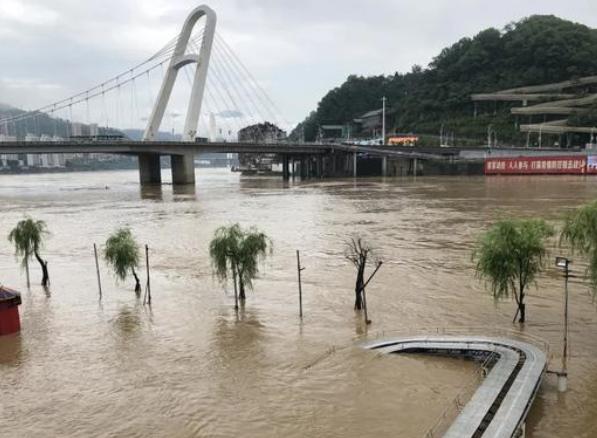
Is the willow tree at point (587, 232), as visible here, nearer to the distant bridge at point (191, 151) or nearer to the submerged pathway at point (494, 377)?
the submerged pathway at point (494, 377)

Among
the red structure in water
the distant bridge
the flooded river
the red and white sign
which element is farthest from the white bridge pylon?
the red structure in water

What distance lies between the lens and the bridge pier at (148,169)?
104m

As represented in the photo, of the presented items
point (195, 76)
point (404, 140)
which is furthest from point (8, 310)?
point (404, 140)

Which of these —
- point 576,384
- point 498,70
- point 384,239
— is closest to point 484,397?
point 576,384

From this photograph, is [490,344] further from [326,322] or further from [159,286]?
[159,286]

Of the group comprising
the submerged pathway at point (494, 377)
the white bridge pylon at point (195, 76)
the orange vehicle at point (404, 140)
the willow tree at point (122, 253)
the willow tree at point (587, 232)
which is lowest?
the submerged pathway at point (494, 377)

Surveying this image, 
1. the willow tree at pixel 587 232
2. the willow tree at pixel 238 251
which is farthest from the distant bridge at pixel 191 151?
the willow tree at pixel 587 232

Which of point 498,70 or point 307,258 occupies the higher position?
point 498,70

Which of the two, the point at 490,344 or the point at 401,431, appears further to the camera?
the point at 490,344

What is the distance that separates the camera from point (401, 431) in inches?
436

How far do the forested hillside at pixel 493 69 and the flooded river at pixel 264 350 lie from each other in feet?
392

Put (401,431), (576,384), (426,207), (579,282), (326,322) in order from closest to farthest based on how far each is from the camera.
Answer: (401,431), (576,384), (326,322), (579,282), (426,207)

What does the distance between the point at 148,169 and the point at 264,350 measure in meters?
93.4

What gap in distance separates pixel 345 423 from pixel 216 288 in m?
12.7
